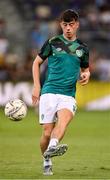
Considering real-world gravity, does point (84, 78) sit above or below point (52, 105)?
above

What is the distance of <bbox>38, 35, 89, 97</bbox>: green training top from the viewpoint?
37.9 feet

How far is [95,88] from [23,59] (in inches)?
120

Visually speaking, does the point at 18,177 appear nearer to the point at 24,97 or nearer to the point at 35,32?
the point at 24,97

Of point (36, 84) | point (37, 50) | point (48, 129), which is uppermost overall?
point (36, 84)

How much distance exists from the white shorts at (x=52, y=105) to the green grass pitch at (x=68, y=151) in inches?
33.3

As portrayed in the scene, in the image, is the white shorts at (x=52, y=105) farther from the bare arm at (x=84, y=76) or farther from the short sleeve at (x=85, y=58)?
the short sleeve at (x=85, y=58)

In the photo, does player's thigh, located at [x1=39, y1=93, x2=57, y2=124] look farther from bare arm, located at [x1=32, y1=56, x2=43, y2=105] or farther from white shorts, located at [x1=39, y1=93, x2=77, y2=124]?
bare arm, located at [x1=32, y1=56, x2=43, y2=105]

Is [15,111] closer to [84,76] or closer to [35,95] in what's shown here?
[35,95]

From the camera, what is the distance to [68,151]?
15.8m

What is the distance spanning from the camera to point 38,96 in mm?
11359

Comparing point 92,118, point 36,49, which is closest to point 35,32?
point 36,49

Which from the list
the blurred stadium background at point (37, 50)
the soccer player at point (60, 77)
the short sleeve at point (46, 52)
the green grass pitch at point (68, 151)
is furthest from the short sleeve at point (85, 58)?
the blurred stadium background at point (37, 50)

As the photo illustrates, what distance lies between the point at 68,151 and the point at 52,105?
443 cm

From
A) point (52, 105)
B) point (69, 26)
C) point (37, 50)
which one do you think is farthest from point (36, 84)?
point (37, 50)
